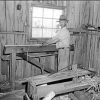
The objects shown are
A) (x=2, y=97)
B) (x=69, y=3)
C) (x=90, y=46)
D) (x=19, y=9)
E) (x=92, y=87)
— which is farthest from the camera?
(x=90, y=46)

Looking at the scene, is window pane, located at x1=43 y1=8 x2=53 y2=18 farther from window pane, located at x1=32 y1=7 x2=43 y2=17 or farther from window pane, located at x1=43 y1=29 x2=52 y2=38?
window pane, located at x1=43 y1=29 x2=52 y2=38

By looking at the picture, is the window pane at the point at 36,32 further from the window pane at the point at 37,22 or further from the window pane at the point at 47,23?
the window pane at the point at 47,23

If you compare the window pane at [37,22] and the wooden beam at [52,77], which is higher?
the window pane at [37,22]

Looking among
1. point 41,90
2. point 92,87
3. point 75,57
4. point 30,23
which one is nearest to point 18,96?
point 41,90

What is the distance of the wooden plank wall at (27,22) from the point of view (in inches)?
214

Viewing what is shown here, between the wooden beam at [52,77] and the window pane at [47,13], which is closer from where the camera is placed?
the wooden beam at [52,77]

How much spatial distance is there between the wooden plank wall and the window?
0.93 ft

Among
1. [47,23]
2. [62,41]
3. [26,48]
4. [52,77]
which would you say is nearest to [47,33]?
[47,23]

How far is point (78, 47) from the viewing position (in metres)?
7.05

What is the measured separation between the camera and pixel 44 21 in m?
6.13

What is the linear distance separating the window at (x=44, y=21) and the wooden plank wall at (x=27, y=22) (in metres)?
0.28

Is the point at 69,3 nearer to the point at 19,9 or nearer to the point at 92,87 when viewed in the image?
the point at 19,9

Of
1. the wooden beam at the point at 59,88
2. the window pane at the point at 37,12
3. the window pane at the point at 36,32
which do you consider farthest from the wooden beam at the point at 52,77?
the window pane at the point at 37,12

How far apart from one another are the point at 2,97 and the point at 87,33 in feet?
15.4
